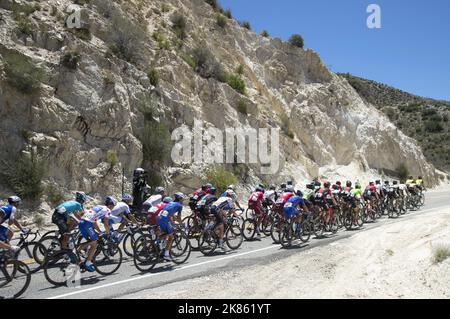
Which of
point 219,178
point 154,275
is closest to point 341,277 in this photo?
point 154,275

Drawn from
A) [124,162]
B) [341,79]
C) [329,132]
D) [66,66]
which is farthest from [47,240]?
[341,79]

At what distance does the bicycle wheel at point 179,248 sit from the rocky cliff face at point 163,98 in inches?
332

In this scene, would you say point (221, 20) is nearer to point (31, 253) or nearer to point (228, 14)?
point (228, 14)

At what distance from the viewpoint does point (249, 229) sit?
14031 millimetres

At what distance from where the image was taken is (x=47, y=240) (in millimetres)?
10023

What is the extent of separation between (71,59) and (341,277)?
16342mm

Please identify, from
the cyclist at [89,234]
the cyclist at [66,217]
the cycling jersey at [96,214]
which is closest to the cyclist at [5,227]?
the cyclist at [66,217]

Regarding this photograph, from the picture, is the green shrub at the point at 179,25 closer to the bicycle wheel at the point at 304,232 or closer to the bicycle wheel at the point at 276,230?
the bicycle wheel at the point at 276,230

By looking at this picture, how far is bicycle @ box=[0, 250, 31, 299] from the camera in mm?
7819

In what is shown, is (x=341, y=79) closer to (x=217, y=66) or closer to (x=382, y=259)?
(x=217, y=66)

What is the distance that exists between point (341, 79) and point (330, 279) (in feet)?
123

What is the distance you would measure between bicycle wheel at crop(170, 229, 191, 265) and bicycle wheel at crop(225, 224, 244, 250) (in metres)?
1.74

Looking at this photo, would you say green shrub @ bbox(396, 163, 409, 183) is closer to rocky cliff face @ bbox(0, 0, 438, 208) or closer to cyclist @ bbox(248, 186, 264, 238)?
rocky cliff face @ bbox(0, 0, 438, 208)

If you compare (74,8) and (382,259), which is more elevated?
(74,8)
